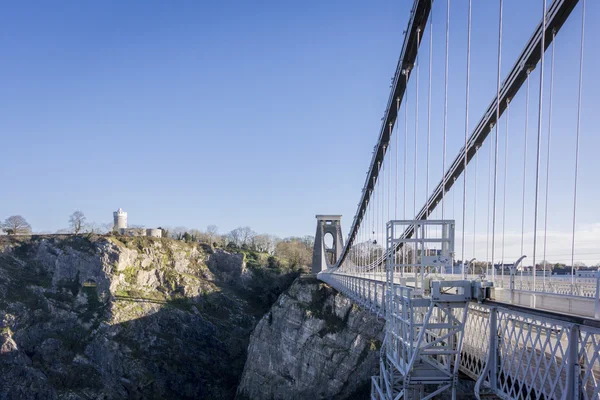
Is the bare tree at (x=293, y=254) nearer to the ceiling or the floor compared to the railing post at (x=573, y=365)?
nearer to the floor

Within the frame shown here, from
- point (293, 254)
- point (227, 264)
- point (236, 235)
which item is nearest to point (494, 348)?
point (227, 264)

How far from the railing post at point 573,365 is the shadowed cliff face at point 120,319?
4434 centimetres

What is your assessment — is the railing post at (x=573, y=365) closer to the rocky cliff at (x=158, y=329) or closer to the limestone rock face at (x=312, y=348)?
the limestone rock face at (x=312, y=348)

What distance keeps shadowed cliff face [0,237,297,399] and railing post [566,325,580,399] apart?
44.3m

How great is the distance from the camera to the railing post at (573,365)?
19.7ft

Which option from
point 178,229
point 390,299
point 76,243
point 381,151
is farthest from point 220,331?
point 178,229

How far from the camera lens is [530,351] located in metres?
8.42

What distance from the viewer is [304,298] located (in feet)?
Result: 153

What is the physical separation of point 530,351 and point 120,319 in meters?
47.2

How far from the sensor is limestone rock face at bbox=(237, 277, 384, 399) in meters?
37.9

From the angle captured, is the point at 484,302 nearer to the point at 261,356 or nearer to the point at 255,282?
the point at 261,356

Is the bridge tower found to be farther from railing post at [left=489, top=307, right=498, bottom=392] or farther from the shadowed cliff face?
railing post at [left=489, top=307, right=498, bottom=392]

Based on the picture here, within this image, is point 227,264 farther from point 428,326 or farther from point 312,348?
point 428,326

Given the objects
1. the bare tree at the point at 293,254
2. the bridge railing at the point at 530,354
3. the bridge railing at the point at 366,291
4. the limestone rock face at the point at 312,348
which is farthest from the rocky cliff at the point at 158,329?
the bridge railing at the point at 530,354
